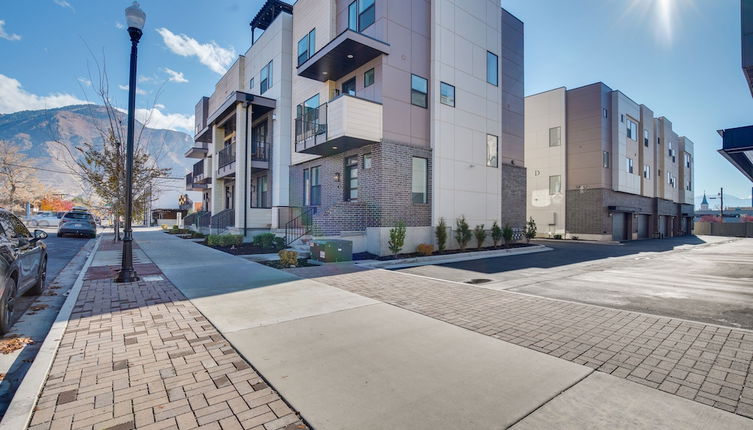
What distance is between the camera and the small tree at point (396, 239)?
1303cm

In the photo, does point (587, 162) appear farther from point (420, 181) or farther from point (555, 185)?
point (420, 181)

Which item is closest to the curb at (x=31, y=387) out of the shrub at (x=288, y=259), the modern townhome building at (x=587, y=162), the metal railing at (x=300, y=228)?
the shrub at (x=288, y=259)

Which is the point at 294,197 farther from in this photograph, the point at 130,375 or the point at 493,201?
the point at 130,375

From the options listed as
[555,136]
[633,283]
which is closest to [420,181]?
[633,283]

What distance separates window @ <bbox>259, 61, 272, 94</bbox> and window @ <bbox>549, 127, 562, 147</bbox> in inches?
889

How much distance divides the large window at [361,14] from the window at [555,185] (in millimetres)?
21468

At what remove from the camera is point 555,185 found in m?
29.5

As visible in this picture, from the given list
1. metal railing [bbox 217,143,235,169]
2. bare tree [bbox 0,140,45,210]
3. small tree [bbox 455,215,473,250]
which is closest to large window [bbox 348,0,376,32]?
small tree [bbox 455,215,473,250]

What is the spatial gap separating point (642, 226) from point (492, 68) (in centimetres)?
2845

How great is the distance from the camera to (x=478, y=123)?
57.3 feet

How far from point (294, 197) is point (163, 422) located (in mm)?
17737

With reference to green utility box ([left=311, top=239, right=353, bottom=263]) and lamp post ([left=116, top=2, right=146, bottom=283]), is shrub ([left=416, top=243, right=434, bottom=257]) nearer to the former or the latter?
green utility box ([left=311, top=239, right=353, bottom=263])

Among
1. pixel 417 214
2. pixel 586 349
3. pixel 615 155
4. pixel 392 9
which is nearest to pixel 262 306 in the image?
pixel 586 349

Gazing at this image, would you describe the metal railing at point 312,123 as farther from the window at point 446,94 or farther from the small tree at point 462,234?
the small tree at point 462,234
